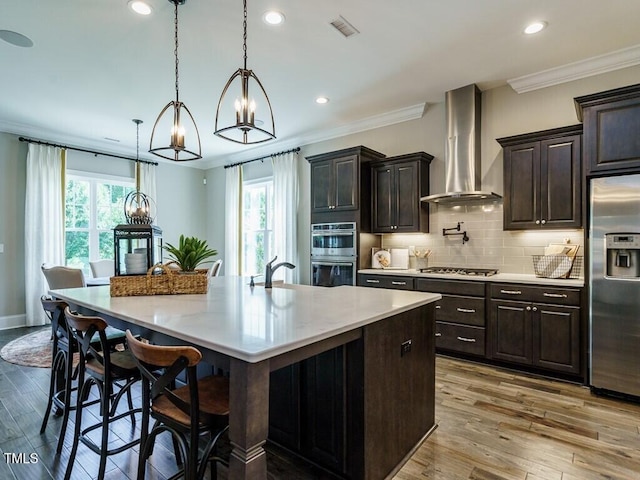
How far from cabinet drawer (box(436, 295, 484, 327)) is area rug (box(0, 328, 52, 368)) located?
4218 millimetres

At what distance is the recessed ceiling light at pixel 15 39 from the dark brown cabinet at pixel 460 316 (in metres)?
4.51

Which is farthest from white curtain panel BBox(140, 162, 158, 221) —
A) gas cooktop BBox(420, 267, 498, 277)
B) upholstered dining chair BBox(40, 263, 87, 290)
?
gas cooktop BBox(420, 267, 498, 277)

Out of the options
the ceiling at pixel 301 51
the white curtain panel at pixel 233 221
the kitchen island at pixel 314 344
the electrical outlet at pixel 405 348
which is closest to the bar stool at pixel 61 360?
the kitchen island at pixel 314 344

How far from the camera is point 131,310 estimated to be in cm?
188

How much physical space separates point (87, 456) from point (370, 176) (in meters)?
4.06

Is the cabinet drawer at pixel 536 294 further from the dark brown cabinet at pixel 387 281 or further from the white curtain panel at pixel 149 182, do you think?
the white curtain panel at pixel 149 182

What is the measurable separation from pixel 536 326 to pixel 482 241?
3.95 feet

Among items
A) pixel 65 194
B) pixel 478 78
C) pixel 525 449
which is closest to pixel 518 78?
pixel 478 78

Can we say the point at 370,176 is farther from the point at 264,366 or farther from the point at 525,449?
the point at 264,366

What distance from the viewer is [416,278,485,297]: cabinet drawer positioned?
144 inches

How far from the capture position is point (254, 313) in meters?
1.81

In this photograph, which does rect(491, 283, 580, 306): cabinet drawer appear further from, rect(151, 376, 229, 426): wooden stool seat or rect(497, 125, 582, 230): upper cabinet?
rect(151, 376, 229, 426): wooden stool seat

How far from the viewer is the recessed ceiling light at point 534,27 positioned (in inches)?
115

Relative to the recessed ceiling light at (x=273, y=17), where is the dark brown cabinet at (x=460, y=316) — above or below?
below
